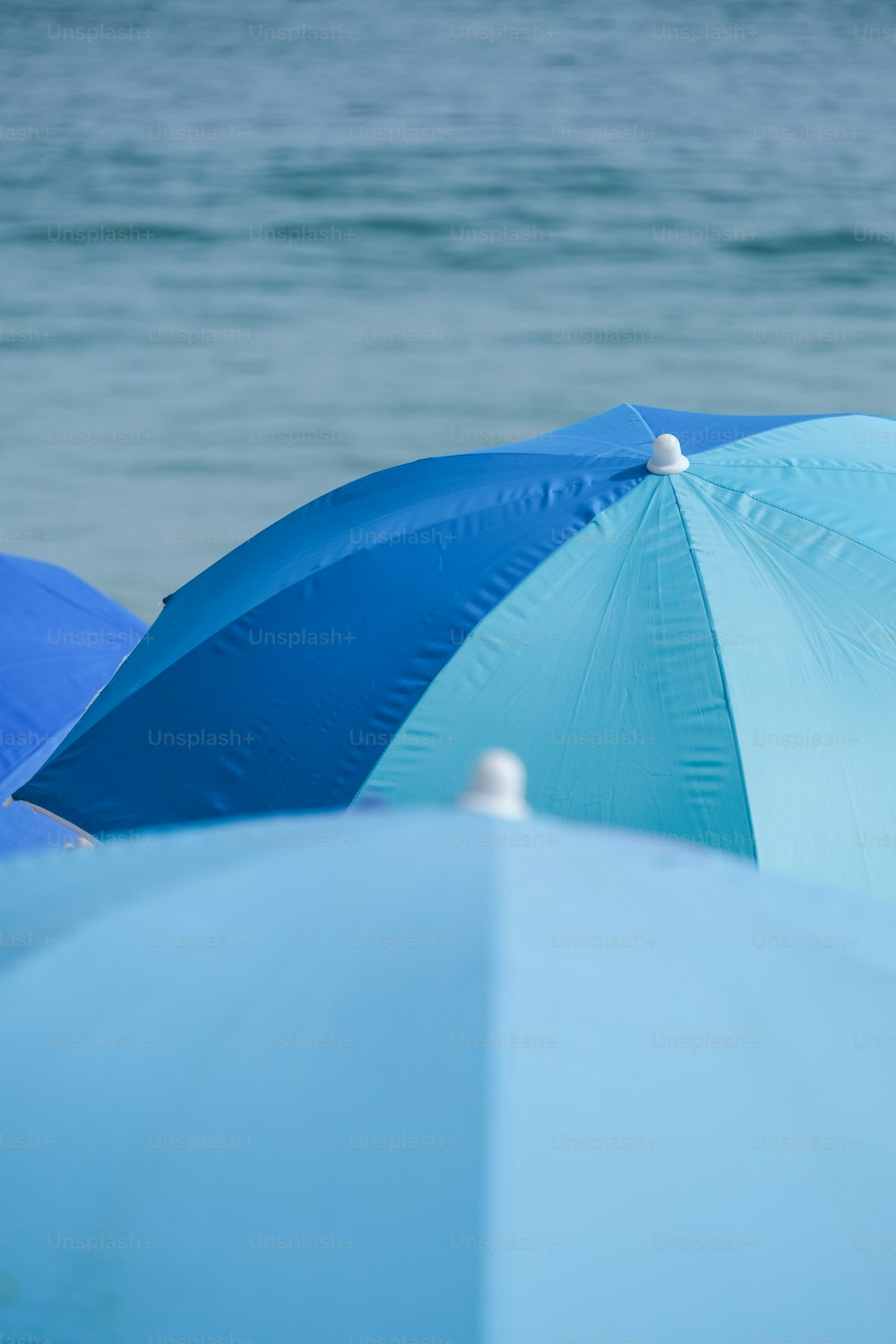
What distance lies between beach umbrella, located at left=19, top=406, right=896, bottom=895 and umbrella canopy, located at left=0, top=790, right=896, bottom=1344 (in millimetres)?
982

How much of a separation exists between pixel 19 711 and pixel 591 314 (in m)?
7.14

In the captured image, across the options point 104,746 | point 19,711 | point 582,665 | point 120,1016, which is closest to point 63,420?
point 19,711

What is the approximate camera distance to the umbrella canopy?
4.31ft

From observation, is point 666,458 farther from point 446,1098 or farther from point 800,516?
point 446,1098

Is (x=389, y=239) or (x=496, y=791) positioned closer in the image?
(x=496, y=791)

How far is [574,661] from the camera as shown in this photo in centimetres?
273

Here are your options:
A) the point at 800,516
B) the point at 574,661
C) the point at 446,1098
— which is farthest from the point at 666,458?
the point at 446,1098

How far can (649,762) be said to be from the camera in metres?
2.61

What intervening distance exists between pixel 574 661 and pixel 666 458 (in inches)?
21.2

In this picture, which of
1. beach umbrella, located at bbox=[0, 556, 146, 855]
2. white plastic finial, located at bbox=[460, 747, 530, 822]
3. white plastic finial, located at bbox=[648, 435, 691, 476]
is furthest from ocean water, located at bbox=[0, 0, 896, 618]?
white plastic finial, located at bbox=[460, 747, 530, 822]

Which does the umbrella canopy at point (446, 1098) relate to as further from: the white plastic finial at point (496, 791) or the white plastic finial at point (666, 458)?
the white plastic finial at point (666, 458)

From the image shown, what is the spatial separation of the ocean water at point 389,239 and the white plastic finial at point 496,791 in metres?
5.43

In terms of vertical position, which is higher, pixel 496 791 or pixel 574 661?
pixel 496 791

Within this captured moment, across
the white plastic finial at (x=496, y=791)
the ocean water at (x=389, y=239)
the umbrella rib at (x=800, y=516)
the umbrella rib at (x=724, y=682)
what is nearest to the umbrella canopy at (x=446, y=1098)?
the white plastic finial at (x=496, y=791)
